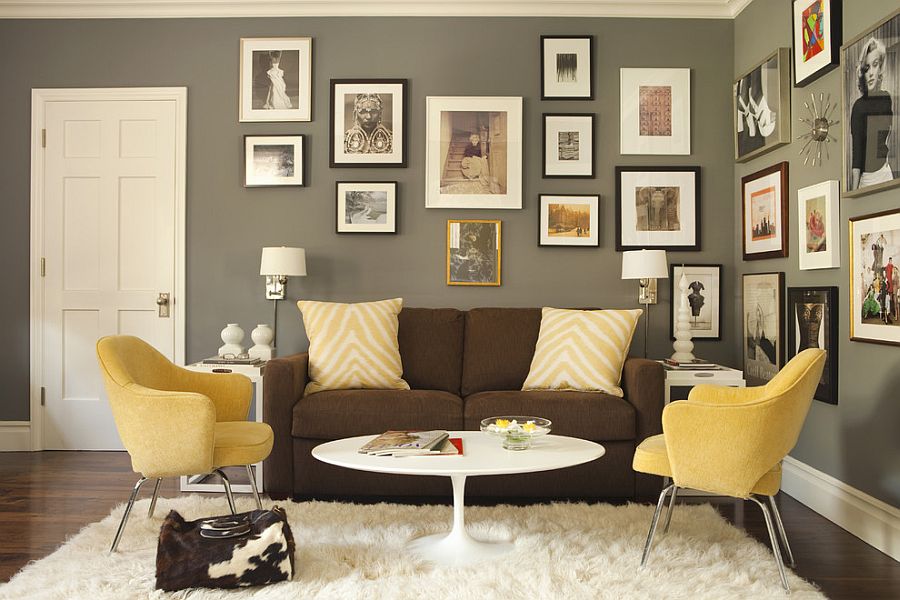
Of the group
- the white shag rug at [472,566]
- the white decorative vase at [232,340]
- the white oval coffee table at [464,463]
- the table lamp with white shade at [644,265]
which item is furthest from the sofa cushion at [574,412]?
the white decorative vase at [232,340]

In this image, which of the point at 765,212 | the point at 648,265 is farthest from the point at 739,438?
the point at 765,212

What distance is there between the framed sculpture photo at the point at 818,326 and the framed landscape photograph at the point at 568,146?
4.80 ft

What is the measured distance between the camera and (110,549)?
276cm

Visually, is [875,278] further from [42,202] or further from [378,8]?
[42,202]

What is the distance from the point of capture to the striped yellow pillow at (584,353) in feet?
12.3

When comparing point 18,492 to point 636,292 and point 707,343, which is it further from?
point 707,343

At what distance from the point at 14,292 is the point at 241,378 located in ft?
7.35

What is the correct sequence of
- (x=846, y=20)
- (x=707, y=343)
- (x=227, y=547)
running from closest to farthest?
(x=227, y=547)
(x=846, y=20)
(x=707, y=343)

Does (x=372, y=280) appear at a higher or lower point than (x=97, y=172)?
lower

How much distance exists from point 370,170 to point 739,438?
9.41 feet

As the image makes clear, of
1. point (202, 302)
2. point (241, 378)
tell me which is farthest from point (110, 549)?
point (202, 302)

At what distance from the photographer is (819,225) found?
3.44 meters

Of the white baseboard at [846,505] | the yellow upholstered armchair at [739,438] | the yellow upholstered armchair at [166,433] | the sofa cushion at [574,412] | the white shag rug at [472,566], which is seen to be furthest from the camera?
the sofa cushion at [574,412]

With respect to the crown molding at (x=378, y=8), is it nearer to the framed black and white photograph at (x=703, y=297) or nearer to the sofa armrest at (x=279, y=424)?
the framed black and white photograph at (x=703, y=297)
